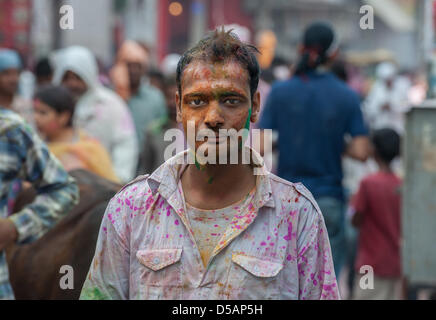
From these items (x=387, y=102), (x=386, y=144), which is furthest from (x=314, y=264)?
(x=387, y=102)

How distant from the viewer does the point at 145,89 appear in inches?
376

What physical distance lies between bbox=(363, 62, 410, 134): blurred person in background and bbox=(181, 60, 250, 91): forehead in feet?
42.4

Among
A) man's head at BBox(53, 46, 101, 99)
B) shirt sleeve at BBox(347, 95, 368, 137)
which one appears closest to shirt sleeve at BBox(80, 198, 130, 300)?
shirt sleeve at BBox(347, 95, 368, 137)

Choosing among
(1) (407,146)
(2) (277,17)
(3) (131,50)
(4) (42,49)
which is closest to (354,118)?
(1) (407,146)

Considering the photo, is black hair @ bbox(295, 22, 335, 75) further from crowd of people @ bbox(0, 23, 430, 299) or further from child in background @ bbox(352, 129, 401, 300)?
child in background @ bbox(352, 129, 401, 300)

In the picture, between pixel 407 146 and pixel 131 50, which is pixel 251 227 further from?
pixel 131 50

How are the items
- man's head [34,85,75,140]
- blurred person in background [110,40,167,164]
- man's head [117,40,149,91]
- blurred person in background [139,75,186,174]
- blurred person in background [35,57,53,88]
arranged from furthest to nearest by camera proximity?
1. man's head [117,40,149,91]
2. blurred person in background [35,57,53,88]
3. blurred person in background [110,40,167,164]
4. blurred person in background [139,75,186,174]
5. man's head [34,85,75,140]

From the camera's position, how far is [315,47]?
593 centimetres

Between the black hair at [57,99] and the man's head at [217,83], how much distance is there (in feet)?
11.7

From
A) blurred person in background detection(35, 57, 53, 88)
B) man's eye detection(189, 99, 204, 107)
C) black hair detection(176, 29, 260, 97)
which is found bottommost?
man's eye detection(189, 99, 204, 107)

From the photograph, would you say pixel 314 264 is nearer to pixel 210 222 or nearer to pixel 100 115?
pixel 210 222

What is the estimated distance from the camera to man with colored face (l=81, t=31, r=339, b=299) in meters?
2.52

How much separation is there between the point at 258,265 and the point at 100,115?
5.04m

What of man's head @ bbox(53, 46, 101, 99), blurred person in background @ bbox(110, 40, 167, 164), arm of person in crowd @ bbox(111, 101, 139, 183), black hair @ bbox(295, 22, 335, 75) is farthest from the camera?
blurred person in background @ bbox(110, 40, 167, 164)
